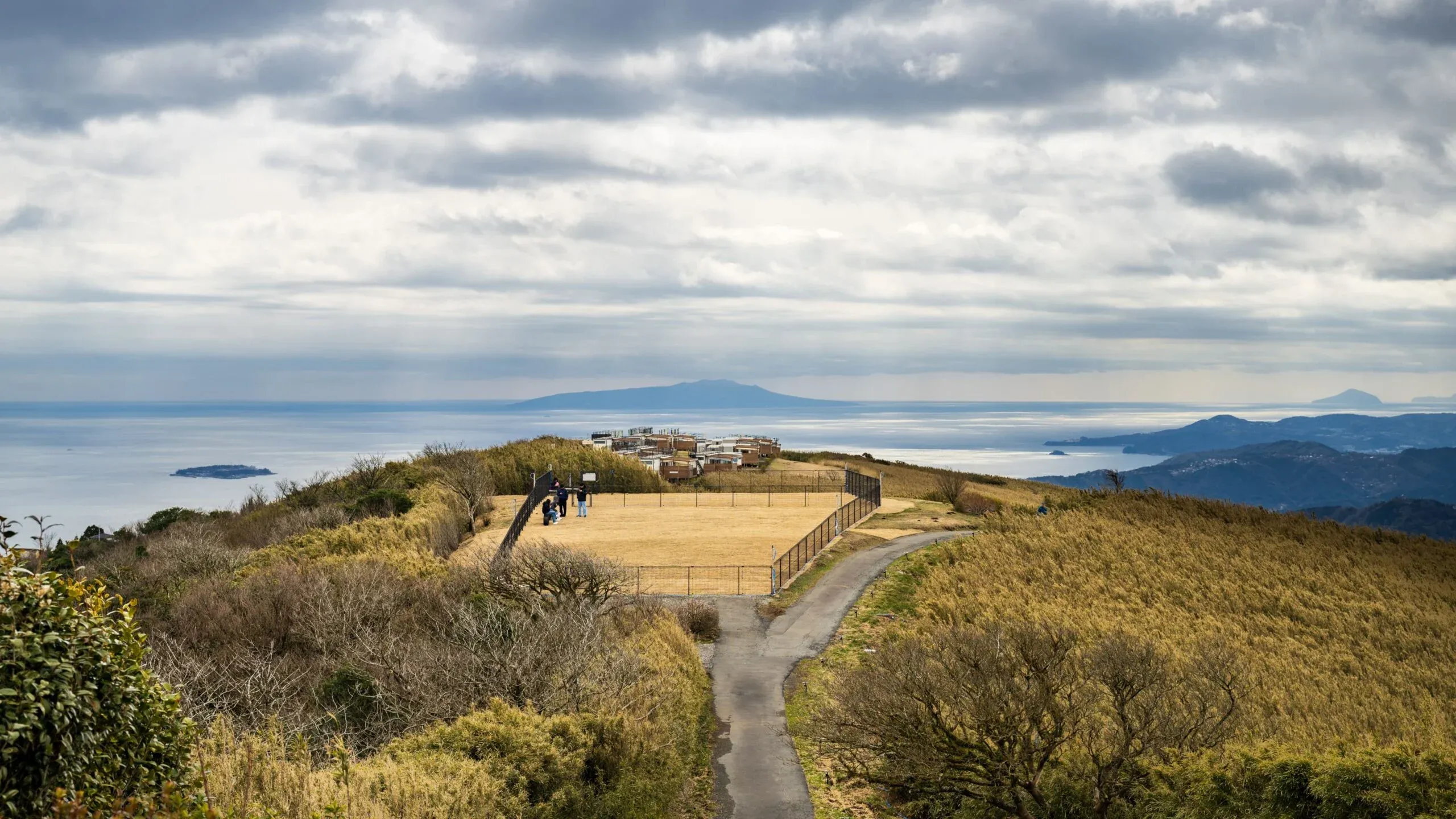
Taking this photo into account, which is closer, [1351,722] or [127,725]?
[127,725]

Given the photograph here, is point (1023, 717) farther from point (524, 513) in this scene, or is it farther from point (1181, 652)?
point (524, 513)

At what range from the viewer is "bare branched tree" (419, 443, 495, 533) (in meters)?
60.4

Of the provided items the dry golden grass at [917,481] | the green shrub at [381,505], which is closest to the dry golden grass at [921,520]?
the dry golden grass at [917,481]

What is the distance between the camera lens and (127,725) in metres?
8.63

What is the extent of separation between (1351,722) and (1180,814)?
7.98m

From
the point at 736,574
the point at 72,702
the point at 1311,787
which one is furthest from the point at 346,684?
the point at 736,574

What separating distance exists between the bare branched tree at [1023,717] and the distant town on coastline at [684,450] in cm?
5903

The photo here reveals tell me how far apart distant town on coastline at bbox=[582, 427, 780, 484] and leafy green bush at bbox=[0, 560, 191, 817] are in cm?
6951

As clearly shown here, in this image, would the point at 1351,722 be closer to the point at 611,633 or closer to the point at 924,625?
the point at 924,625

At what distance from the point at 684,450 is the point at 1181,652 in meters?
104

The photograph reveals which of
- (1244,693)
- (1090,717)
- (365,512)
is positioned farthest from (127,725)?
(365,512)

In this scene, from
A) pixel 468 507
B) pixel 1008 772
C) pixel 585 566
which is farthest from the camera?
pixel 468 507

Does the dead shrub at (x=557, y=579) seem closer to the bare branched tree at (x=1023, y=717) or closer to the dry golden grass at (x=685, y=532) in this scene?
the dry golden grass at (x=685, y=532)

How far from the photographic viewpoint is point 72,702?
7.84 m
